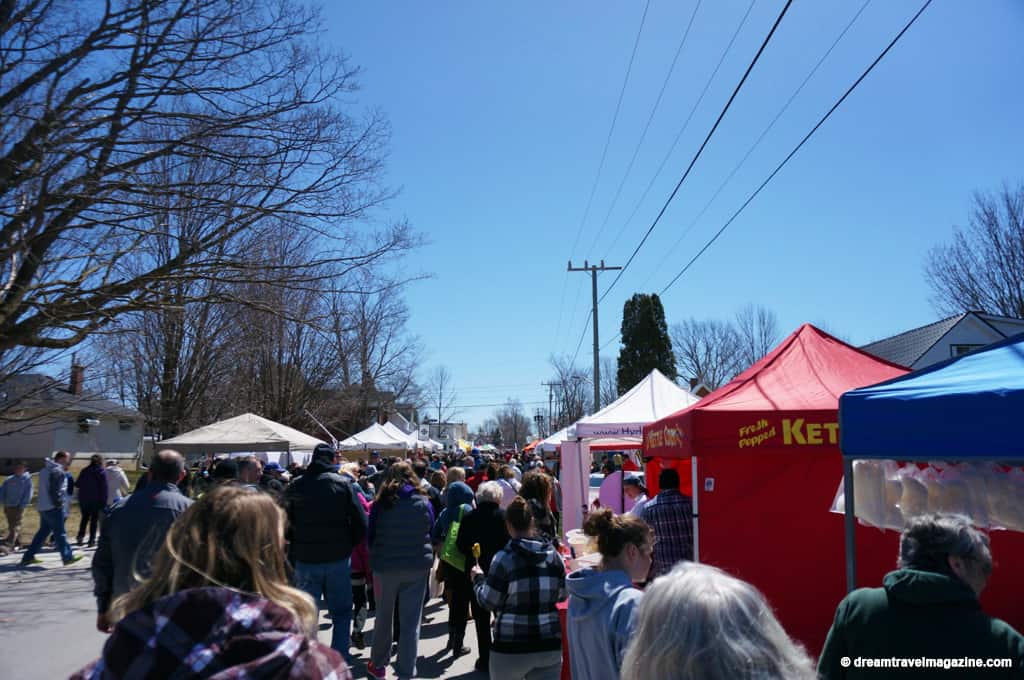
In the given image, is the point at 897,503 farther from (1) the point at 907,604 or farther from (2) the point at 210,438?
(2) the point at 210,438

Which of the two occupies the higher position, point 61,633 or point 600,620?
point 600,620

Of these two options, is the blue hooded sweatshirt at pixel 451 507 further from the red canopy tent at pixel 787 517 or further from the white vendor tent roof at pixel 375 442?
the white vendor tent roof at pixel 375 442

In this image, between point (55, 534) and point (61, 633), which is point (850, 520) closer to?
point (61, 633)

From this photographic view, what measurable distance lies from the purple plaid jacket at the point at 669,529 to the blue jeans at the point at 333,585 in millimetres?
2873

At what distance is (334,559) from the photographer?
605 centimetres

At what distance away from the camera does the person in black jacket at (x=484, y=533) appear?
674cm

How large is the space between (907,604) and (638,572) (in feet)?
4.01

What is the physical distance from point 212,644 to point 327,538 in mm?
4528

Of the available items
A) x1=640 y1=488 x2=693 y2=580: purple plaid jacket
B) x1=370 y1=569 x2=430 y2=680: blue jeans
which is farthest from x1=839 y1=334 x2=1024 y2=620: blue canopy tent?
x1=370 y1=569 x2=430 y2=680: blue jeans

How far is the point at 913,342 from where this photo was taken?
30891 mm

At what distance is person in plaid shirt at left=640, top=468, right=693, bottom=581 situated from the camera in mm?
6891

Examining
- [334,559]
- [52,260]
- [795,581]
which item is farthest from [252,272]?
[795,581]

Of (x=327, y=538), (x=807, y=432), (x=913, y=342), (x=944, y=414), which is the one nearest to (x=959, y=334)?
(x=913, y=342)

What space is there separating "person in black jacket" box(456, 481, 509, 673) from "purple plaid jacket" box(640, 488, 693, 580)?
1.44 metres
